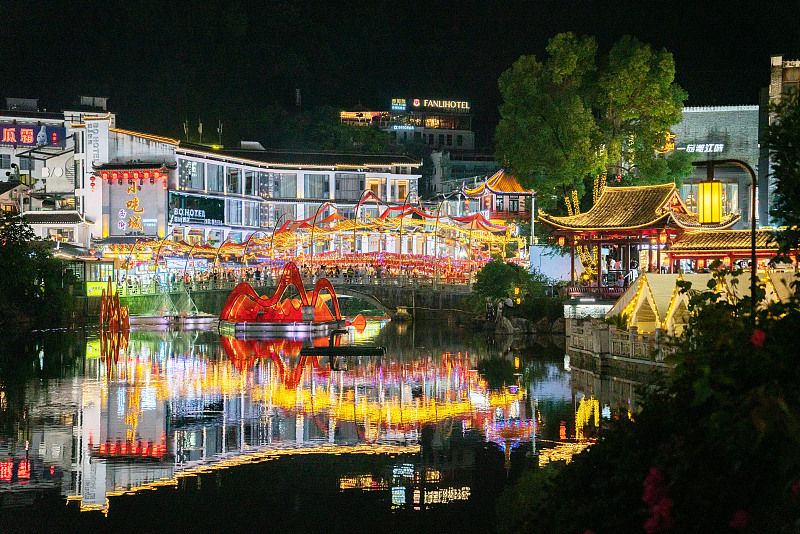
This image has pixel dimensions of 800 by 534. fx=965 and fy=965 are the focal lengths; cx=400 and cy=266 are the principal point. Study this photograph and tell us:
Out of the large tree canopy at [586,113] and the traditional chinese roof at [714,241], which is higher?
the large tree canopy at [586,113]

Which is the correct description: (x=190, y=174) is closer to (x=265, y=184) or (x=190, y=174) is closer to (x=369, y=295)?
(x=265, y=184)

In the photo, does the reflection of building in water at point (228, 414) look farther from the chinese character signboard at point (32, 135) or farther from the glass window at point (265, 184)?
the chinese character signboard at point (32, 135)

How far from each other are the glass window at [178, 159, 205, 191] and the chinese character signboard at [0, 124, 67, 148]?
12.1 metres

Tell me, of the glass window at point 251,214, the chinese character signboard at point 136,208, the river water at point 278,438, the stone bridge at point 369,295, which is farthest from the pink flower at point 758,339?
the glass window at point 251,214

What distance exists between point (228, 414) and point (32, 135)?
6019 centimetres

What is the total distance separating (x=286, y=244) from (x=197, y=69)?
37.6 metres

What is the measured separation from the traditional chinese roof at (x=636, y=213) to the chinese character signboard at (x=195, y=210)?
112 ft

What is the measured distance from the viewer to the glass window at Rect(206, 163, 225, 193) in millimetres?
73312

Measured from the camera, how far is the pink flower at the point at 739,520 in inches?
295

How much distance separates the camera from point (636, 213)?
4216 cm

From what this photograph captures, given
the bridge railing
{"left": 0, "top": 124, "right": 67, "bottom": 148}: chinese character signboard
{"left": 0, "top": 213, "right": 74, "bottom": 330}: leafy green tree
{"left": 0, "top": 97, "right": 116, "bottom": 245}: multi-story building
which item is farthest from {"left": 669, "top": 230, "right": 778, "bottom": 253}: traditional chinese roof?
{"left": 0, "top": 124, "right": 67, "bottom": 148}: chinese character signboard

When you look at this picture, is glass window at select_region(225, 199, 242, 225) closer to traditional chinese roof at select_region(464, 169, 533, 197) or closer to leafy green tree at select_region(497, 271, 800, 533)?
traditional chinese roof at select_region(464, 169, 533, 197)

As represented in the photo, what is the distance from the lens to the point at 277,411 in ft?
72.8

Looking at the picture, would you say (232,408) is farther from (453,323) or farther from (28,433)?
(453,323)
